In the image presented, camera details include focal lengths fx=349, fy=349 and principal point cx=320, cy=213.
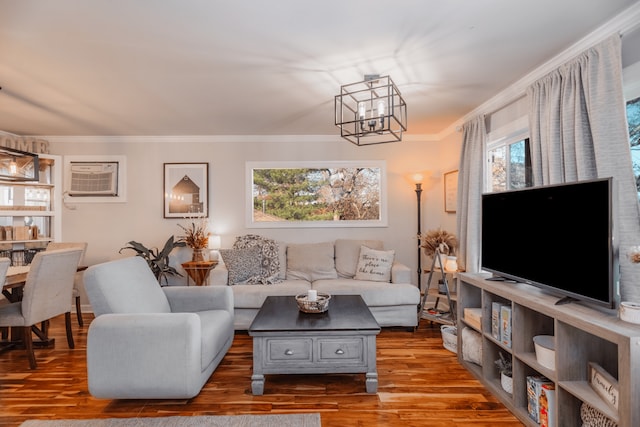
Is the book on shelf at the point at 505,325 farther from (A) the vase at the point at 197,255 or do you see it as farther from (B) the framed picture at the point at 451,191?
(A) the vase at the point at 197,255

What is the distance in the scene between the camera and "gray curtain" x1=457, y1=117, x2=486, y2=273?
3.49 meters

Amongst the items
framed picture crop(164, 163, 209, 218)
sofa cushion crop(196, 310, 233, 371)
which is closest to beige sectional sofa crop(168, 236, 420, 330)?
sofa cushion crop(196, 310, 233, 371)

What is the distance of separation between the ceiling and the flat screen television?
986 millimetres

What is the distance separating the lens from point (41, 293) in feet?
9.54

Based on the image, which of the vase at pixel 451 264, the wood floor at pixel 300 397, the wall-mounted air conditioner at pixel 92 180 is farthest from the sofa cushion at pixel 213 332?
the wall-mounted air conditioner at pixel 92 180

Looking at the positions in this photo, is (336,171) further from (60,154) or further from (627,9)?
(60,154)

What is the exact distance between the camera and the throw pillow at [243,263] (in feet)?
13.0

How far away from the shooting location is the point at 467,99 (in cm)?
339

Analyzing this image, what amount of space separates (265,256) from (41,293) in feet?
6.81

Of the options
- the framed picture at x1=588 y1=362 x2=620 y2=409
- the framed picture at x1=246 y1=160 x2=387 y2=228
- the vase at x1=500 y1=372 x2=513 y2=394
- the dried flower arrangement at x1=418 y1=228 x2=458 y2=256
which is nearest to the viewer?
the framed picture at x1=588 y1=362 x2=620 y2=409

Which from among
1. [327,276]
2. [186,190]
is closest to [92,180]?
[186,190]

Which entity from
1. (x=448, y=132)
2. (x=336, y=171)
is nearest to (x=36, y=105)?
(x=336, y=171)

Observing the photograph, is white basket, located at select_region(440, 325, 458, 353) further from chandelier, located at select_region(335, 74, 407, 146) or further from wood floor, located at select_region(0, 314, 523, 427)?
chandelier, located at select_region(335, 74, 407, 146)

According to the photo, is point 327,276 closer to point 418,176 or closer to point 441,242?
point 441,242
